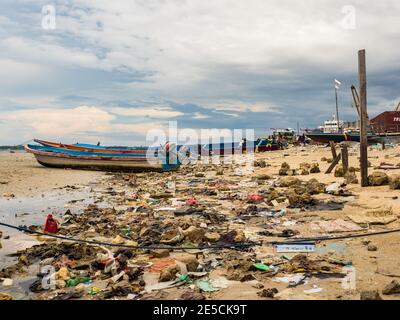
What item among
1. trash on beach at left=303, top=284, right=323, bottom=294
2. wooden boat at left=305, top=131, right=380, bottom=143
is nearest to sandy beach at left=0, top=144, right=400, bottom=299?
trash on beach at left=303, top=284, right=323, bottom=294

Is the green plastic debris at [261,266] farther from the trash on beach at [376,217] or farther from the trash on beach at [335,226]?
the trash on beach at [376,217]

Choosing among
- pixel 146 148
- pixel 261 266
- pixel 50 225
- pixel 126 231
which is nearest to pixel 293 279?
pixel 261 266

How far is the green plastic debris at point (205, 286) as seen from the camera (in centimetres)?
423

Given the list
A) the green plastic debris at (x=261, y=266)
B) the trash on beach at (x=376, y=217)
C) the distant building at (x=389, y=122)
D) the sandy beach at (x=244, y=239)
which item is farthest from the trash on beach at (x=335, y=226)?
the distant building at (x=389, y=122)

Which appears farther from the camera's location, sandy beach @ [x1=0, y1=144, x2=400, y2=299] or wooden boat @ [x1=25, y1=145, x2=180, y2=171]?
wooden boat @ [x1=25, y1=145, x2=180, y2=171]

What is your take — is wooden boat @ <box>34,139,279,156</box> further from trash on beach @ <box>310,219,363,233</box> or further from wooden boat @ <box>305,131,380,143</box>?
trash on beach @ <box>310,219,363,233</box>

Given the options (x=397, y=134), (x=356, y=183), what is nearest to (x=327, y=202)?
(x=356, y=183)

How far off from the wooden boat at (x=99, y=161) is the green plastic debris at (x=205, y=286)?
1816 centimetres

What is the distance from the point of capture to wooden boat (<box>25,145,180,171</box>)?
22547 millimetres

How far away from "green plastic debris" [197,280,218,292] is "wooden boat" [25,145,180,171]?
1816 cm

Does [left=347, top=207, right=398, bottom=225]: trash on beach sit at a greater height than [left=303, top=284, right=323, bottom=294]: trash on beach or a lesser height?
greater

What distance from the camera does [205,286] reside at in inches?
170
